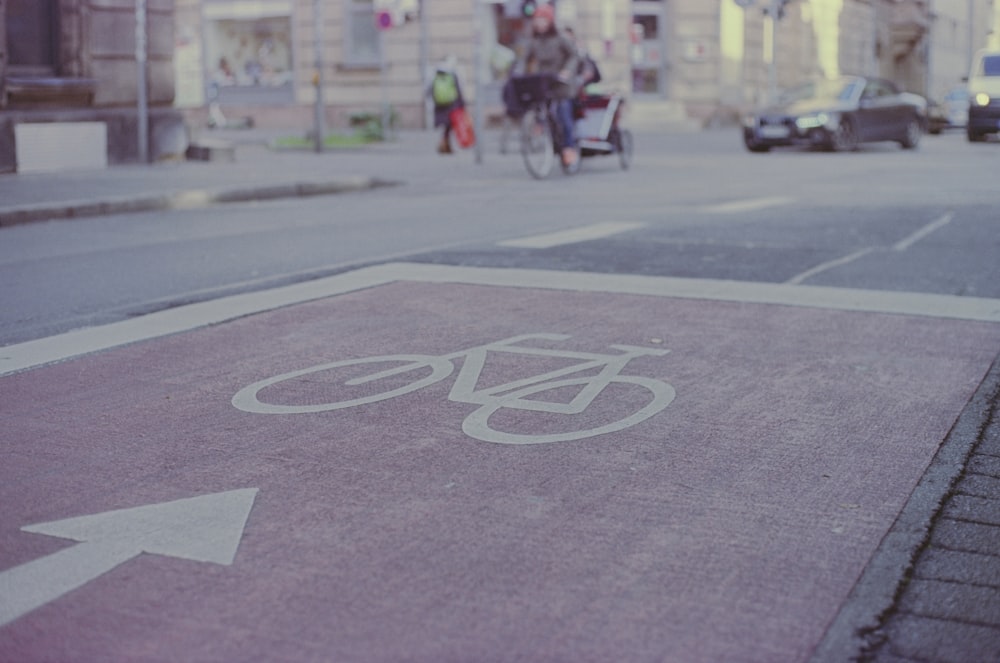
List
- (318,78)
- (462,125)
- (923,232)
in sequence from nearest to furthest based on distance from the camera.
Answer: (923,232) < (318,78) < (462,125)

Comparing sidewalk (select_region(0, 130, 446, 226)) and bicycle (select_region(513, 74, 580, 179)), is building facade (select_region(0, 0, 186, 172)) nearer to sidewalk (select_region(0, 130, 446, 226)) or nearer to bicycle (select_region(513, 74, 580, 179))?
sidewalk (select_region(0, 130, 446, 226))

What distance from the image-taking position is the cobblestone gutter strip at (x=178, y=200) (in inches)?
506

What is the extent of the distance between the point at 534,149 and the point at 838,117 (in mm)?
9163

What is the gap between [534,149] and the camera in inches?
770

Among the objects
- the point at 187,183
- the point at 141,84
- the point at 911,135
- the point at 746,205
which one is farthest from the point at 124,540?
the point at 911,135

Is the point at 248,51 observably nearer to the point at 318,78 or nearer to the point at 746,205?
the point at 318,78

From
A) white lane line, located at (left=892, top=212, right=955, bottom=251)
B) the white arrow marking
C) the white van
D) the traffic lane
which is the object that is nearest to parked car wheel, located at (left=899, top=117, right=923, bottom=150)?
the white van

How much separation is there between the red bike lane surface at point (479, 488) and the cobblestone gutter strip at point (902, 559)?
0.17ft

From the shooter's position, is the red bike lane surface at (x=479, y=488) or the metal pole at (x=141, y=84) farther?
the metal pole at (x=141, y=84)

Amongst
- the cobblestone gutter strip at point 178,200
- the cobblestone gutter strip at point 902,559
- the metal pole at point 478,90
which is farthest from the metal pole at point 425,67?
the cobblestone gutter strip at point 902,559

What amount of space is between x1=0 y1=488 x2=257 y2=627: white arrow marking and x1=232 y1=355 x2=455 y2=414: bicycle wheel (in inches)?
38.5

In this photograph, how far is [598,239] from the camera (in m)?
10.3

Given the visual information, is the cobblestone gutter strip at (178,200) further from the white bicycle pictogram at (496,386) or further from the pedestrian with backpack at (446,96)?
the white bicycle pictogram at (496,386)

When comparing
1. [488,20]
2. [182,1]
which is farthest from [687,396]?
[182,1]
